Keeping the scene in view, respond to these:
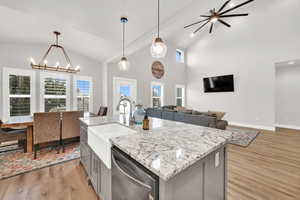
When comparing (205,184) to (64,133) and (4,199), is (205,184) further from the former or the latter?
(64,133)

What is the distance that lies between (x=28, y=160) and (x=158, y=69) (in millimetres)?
5462

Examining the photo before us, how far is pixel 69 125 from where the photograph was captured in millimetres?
2916

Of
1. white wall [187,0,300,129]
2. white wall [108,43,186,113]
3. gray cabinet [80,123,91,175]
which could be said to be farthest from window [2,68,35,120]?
white wall [187,0,300,129]

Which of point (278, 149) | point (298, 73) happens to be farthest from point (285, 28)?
point (278, 149)

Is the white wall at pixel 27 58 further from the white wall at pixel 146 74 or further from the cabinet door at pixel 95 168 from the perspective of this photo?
the cabinet door at pixel 95 168

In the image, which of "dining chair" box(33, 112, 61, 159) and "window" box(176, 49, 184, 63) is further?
"window" box(176, 49, 184, 63)

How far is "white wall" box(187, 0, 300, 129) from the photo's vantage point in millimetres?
4492

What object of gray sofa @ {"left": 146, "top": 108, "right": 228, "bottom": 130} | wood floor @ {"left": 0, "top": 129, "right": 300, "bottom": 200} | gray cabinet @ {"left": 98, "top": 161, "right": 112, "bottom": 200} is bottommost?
wood floor @ {"left": 0, "top": 129, "right": 300, "bottom": 200}

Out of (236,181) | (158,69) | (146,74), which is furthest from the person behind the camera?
(158,69)

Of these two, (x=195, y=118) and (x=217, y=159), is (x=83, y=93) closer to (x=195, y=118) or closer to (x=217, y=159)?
(x=195, y=118)

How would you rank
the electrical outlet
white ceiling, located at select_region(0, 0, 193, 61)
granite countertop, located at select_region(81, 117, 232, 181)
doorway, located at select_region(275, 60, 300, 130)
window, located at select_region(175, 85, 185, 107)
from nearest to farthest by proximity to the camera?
granite countertop, located at select_region(81, 117, 232, 181) < the electrical outlet < white ceiling, located at select_region(0, 0, 193, 61) < doorway, located at select_region(275, 60, 300, 130) < window, located at select_region(175, 85, 185, 107)

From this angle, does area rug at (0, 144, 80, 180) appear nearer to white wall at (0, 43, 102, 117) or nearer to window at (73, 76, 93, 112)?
white wall at (0, 43, 102, 117)

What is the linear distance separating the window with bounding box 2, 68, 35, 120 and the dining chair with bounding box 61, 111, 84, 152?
1.89 metres

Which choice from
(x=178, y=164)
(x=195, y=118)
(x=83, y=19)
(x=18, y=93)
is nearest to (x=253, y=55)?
(x=195, y=118)
